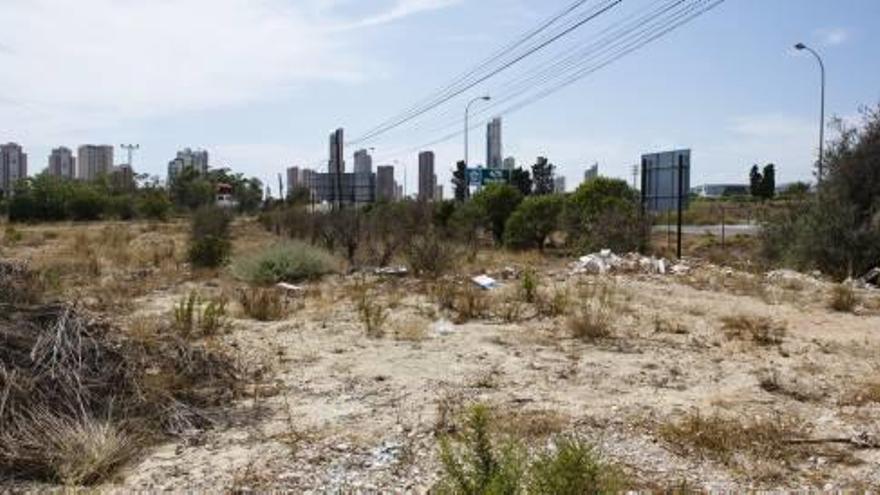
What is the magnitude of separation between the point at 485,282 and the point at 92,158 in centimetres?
14793

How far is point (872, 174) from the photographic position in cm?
1967

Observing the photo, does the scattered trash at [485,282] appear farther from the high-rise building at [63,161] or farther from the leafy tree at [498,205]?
the high-rise building at [63,161]

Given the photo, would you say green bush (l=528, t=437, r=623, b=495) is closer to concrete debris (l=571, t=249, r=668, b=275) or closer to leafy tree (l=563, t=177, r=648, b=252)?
concrete debris (l=571, t=249, r=668, b=275)

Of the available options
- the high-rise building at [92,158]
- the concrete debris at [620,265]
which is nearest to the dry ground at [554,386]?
the concrete debris at [620,265]

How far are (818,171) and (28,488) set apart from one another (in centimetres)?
2006

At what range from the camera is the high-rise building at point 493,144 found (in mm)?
89375

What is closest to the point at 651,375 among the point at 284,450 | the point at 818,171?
the point at 284,450

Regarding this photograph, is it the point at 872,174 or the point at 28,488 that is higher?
the point at 872,174

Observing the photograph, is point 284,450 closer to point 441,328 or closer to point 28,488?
point 28,488

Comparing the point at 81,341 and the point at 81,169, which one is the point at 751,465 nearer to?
the point at 81,341

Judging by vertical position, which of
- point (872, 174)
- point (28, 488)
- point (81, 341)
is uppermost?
point (872, 174)

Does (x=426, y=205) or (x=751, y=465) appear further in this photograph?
(x=426, y=205)

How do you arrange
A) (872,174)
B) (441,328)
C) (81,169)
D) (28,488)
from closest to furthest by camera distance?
(28,488), (441,328), (872,174), (81,169)

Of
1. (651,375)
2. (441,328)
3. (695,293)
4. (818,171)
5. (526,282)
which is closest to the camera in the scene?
(651,375)
